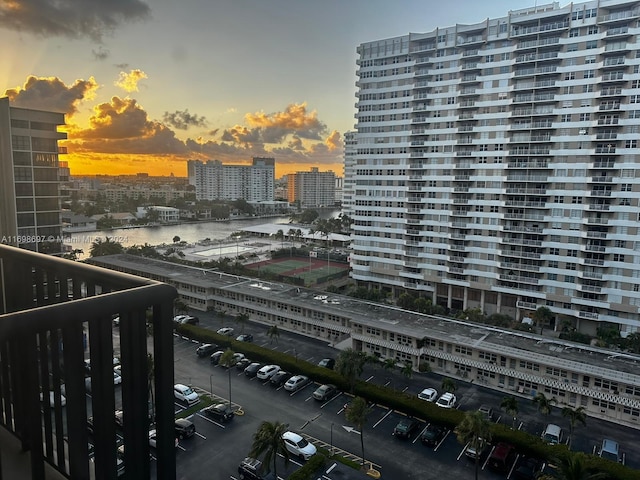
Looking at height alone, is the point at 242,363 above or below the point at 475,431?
below

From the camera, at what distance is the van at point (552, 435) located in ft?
75.9

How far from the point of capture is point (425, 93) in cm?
4891

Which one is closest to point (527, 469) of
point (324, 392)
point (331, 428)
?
point (331, 428)

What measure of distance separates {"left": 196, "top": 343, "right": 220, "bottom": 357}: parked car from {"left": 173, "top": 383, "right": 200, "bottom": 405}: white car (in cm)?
593

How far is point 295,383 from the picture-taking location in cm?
2839

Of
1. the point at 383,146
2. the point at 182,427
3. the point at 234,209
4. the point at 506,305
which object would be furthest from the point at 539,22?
the point at 234,209

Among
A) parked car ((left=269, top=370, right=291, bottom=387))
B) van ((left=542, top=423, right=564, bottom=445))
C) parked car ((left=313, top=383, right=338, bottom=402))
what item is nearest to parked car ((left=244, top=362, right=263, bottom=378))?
parked car ((left=269, top=370, right=291, bottom=387))

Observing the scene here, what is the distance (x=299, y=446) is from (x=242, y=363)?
10.6 meters

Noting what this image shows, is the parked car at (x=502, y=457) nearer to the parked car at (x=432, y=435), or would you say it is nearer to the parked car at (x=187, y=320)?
the parked car at (x=432, y=435)

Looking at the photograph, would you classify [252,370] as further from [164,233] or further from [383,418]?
[164,233]

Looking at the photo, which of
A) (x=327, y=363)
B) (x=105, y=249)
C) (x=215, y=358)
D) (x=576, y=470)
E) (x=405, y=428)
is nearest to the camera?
(x=576, y=470)

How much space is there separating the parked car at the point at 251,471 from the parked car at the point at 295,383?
7875mm

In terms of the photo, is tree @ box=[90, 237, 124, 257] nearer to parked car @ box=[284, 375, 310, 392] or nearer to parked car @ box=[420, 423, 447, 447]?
parked car @ box=[284, 375, 310, 392]

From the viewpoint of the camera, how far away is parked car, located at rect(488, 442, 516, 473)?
68.8 ft
